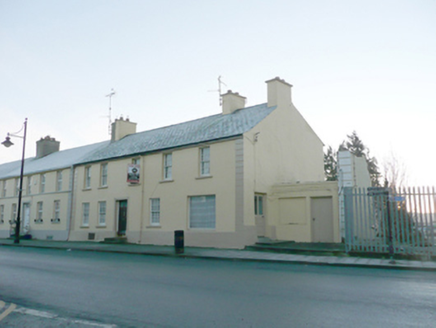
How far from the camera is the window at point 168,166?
23984 mm

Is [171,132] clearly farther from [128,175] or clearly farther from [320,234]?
[320,234]

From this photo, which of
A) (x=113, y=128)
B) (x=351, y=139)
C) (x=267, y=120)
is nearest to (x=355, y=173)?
(x=267, y=120)

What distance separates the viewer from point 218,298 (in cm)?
771

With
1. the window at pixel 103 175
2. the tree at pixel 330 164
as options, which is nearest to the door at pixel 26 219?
the window at pixel 103 175

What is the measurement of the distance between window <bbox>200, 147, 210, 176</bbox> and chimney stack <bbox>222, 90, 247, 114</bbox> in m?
4.06

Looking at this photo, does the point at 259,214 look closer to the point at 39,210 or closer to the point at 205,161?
the point at 205,161

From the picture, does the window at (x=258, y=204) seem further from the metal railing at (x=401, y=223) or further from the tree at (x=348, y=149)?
the tree at (x=348, y=149)

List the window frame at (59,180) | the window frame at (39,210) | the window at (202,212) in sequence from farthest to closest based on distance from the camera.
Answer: the window frame at (39,210) → the window frame at (59,180) → the window at (202,212)

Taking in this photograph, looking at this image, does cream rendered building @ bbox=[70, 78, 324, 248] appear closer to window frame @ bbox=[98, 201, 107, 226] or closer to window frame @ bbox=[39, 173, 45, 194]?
window frame @ bbox=[98, 201, 107, 226]

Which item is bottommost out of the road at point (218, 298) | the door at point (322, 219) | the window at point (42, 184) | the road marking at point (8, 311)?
the road marking at point (8, 311)

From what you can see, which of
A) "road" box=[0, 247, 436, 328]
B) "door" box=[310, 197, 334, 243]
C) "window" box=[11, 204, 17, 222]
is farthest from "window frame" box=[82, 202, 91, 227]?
"road" box=[0, 247, 436, 328]

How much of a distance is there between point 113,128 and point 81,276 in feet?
74.3

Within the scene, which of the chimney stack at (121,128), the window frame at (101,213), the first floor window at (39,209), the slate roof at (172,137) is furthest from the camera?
the first floor window at (39,209)

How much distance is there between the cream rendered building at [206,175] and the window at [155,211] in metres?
0.06
